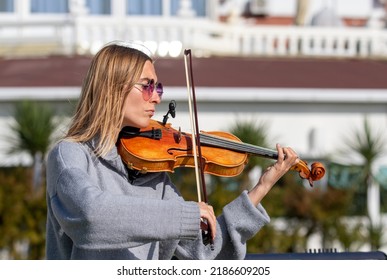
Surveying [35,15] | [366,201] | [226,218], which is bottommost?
[366,201]

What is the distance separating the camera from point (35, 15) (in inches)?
857

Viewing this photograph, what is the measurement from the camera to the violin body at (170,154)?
4730mm

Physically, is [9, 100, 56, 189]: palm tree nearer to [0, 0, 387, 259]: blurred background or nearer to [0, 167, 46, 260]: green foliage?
[0, 0, 387, 259]: blurred background

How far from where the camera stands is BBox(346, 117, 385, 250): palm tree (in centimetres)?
1711

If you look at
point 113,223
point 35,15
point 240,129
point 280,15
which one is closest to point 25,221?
point 240,129

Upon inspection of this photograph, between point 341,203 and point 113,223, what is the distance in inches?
488

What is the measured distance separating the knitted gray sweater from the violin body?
6 centimetres

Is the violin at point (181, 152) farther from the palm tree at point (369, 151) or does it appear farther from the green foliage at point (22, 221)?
the palm tree at point (369, 151)

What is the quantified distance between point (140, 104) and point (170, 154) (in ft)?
1.09

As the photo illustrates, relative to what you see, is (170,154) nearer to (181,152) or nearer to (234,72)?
(181,152)

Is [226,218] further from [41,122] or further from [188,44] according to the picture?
[188,44]

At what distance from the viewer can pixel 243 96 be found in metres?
18.0

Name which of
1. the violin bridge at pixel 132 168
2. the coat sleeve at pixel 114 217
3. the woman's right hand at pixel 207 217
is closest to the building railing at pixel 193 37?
the violin bridge at pixel 132 168

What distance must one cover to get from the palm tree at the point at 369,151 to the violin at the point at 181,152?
11.6 meters
